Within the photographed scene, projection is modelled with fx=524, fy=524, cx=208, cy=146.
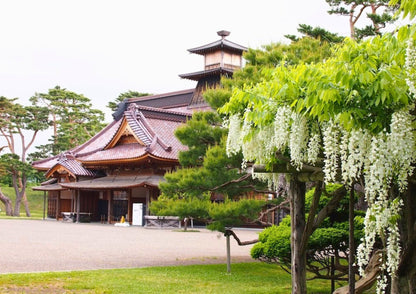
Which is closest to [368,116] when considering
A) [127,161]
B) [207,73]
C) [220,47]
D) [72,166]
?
[127,161]

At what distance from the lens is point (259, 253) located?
7.66 metres

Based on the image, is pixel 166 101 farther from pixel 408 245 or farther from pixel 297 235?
pixel 408 245

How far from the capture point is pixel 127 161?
2594cm

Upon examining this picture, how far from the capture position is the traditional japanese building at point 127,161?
1009 inches

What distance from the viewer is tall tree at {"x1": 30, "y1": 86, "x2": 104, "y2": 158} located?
38188 mm

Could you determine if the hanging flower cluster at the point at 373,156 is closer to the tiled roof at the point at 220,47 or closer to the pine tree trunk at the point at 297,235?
the pine tree trunk at the point at 297,235

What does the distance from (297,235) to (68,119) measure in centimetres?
3649

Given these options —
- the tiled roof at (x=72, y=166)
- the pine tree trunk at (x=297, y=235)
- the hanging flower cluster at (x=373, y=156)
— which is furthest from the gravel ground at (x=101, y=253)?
the tiled roof at (x=72, y=166)

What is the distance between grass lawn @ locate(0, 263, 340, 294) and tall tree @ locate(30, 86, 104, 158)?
29643 millimetres

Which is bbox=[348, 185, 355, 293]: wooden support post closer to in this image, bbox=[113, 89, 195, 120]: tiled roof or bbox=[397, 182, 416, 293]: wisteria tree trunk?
bbox=[397, 182, 416, 293]: wisteria tree trunk

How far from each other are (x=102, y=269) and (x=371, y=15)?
982cm

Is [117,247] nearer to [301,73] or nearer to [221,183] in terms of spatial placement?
[221,183]

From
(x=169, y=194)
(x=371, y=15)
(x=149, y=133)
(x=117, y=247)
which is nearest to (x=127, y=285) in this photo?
(x=169, y=194)

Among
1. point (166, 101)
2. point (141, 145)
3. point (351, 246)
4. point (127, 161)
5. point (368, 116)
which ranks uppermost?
point (166, 101)
